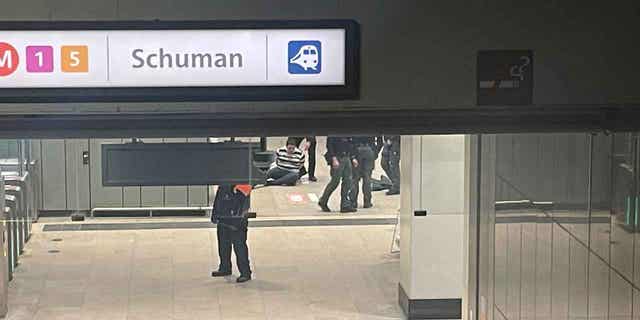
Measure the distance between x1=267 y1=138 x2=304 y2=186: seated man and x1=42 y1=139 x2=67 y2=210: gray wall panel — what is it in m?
3.07

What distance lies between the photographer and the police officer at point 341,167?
16969mm

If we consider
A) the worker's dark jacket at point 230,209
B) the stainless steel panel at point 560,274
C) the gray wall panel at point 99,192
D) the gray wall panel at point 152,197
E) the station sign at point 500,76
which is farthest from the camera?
the gray wall panel at point 152,197

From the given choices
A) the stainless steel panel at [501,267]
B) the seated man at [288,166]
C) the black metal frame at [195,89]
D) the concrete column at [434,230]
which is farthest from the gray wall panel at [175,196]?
the black metal frame at [195,89]

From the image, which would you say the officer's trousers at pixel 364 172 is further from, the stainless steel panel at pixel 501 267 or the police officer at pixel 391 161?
the stainless steel panel at pixel 501 267

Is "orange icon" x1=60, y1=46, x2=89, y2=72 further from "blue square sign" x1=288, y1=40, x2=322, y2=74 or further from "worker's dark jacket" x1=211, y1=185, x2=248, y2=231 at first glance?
"worker's dark jacket" x1=211, y1=185, x2=248, y2=231

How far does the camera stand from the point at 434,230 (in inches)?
481

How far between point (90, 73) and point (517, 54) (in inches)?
67.2

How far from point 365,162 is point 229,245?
3726 millimetres

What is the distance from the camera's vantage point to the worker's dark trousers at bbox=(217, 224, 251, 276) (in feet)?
46.0

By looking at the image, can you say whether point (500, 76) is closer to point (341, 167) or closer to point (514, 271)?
point (514, 271)

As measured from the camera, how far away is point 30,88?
4.81 meters

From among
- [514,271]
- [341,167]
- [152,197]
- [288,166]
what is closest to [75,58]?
[514,271]

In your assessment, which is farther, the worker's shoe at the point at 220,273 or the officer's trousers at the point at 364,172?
the officer's trousers at the point at 364,172

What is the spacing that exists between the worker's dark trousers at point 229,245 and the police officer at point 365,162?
10.6ft
